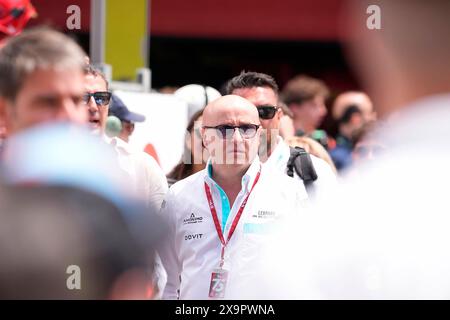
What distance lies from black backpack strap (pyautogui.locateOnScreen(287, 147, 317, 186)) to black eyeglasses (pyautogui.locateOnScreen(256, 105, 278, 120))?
1.01 feet

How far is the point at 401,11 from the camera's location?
1392 mm

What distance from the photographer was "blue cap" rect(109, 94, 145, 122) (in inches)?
189

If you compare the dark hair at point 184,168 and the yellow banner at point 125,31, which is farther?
the yellow banner at point 125,31

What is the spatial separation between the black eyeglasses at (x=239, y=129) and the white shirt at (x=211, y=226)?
5.1 inches

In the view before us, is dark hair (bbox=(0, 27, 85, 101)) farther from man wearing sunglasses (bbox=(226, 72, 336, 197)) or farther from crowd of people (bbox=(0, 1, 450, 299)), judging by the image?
man wearing sunglasses (bbox=(226, 72, 336, 197))

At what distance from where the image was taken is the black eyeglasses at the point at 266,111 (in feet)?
14.2

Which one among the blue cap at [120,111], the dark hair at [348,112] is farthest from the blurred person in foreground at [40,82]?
the dark hair at [348,112]

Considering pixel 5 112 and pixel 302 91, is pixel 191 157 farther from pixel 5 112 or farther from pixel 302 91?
pixel 5 112

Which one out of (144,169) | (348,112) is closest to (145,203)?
(144,169)

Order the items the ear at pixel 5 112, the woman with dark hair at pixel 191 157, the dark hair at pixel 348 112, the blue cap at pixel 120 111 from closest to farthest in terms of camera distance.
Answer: the ear at pixel 5 112 → the woman with dark hair at pixel 191 157 → the blue cap at pixel 120 111 → the dark hair at pixel 348 112

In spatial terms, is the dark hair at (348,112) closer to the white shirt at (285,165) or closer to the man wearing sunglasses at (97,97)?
the white shirt at (285,165)

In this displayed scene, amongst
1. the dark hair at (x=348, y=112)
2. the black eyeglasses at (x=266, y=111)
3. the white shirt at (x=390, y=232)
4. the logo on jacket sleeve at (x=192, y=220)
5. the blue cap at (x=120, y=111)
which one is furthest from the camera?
the dark hair at (x=348, y=112)

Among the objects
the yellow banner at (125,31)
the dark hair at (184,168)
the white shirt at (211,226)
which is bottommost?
the white shirt at (211,226)

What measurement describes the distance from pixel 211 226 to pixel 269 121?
3.77 ft
